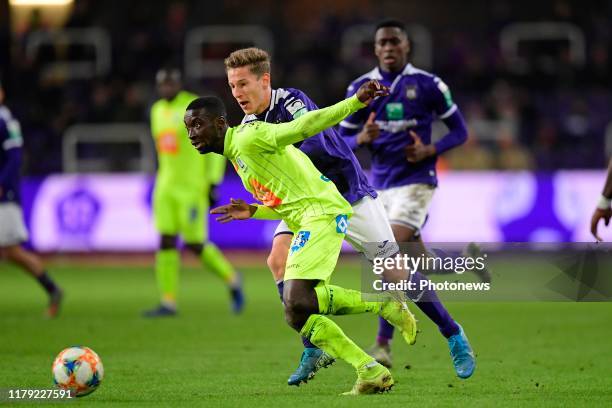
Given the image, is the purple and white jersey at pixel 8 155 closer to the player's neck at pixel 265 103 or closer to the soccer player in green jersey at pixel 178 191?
the soccer player in green jersey at pixel 178 191

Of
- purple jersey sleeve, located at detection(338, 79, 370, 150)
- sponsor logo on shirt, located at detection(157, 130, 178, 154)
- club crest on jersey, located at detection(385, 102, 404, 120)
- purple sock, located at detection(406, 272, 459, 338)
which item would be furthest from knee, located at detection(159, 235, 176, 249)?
purple sock, located at detection(406, 272, 459, 338)

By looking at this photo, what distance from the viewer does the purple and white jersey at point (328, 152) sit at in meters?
7.03

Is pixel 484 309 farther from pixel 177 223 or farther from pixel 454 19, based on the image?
pixel 454 19

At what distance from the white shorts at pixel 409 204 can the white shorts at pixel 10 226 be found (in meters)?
4.53

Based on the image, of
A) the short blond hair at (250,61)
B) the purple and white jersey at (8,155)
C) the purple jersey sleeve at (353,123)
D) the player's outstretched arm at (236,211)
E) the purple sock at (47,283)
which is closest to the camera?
the player's outstretched arm at (236,211)

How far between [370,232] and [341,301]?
71 centimetres

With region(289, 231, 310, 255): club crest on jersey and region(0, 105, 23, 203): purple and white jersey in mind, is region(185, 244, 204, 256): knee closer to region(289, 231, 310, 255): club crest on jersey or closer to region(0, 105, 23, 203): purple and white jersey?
region(0, 105, 23, 203): purple and white jersey

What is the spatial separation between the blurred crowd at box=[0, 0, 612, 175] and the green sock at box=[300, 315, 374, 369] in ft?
40.7

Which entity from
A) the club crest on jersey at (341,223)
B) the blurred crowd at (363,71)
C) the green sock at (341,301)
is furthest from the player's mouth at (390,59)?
the blurred crowd at (363,71)

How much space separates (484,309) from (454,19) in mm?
13097

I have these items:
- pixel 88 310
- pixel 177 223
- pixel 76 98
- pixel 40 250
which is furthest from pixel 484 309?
pixel 76 98

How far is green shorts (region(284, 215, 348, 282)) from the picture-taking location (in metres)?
6.48

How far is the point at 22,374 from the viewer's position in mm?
7641

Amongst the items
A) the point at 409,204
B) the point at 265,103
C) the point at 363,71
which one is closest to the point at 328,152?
the point at 265,103
